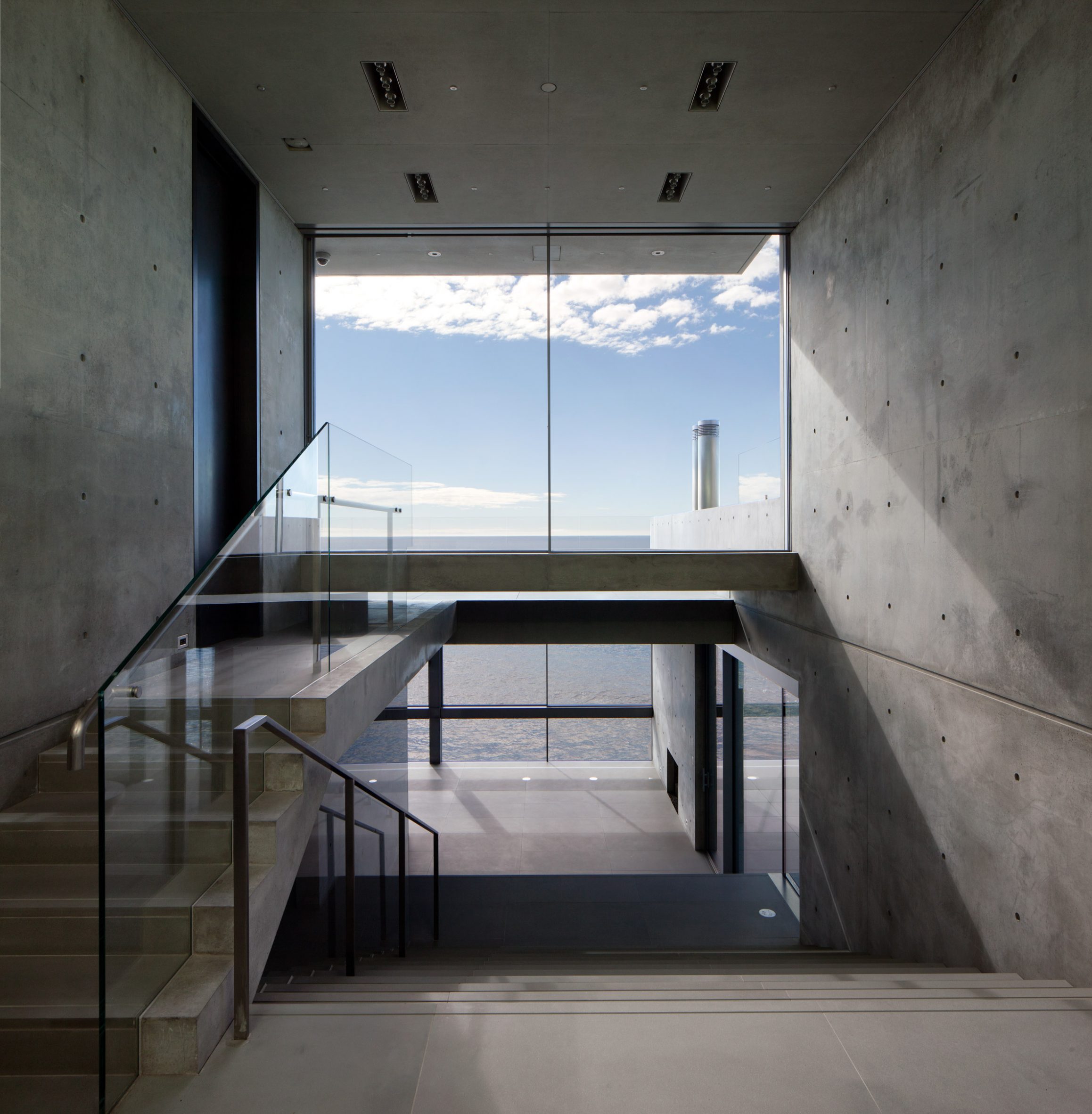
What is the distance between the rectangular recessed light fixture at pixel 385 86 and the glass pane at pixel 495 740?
2060 centimetres

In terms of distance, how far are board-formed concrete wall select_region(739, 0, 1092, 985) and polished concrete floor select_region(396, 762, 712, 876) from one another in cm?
432

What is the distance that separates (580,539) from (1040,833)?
15.3 ft

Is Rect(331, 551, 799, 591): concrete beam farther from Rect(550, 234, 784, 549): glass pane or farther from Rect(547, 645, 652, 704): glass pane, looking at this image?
Rect(547, 645, 652, 704): glass pane

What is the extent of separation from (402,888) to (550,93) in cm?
564

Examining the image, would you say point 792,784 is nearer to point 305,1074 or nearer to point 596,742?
point 305,1074

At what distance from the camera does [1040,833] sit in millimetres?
3355

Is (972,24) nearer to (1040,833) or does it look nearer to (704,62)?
(704,62)

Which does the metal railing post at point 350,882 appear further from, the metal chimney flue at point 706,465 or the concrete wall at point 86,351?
the metal chimney flue at point 706,465

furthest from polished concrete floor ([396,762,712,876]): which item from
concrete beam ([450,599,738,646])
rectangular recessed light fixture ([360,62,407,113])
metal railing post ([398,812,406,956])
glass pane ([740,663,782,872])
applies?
rectangular recessed light fixture ([360,62,407,113])

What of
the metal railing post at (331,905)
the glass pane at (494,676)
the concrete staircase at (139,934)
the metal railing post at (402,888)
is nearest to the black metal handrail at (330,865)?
the metal railing post at (331,905)

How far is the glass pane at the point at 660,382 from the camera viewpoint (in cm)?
743

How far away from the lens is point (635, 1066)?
2035 mm

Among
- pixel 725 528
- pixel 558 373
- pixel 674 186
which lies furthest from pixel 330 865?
pixel 674 186

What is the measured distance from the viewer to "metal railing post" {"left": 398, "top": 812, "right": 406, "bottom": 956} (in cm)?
534
